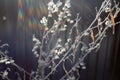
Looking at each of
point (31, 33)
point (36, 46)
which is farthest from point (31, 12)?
point (36, 46)

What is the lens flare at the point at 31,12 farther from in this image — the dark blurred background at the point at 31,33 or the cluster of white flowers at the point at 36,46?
the cluster of white flowers at the point at 36,46

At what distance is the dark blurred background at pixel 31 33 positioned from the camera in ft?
6.89

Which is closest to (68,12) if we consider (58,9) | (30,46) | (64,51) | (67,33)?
(58,9)

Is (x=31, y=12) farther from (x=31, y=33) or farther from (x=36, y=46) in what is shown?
(x=36, y=46)

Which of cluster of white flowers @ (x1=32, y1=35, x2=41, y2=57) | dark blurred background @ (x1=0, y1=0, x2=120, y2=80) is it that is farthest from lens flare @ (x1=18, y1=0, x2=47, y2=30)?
cluster of white flowers @ (x1=32, y1=35, x2=41, y2=57)

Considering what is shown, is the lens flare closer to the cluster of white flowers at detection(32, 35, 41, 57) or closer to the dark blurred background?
the dark blurred background

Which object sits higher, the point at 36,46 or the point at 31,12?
the point at 31,12

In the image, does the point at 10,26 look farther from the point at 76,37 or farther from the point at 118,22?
the point at 118,22

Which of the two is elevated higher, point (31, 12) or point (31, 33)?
point (31, 12)

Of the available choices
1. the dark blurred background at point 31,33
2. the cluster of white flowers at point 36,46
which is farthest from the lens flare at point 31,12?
the cluster of white flowers at point 36,46

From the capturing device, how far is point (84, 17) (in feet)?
7.14

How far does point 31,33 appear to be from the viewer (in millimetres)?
2207

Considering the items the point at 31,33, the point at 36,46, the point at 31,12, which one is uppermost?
the point at 31,12

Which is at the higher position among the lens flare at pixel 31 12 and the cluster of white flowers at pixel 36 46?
the lens flare at pixel 31 12
